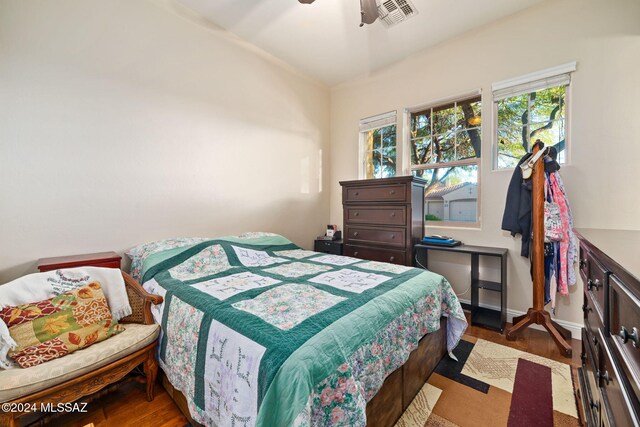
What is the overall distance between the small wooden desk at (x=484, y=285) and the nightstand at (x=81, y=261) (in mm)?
2793

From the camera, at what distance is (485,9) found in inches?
99.9

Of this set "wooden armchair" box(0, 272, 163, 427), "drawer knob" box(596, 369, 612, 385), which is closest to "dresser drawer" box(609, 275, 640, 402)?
"drawer knob" box(596, 369, 612, 385)

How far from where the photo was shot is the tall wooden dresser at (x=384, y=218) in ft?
9.37

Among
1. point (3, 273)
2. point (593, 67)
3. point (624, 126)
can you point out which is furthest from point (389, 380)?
point (593, 67)

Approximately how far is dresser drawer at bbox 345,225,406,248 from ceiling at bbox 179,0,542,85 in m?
2.17

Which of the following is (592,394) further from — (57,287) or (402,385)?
(57,287)

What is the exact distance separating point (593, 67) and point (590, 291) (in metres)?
2.26

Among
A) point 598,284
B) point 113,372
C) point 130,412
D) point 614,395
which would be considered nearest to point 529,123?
point 598,284

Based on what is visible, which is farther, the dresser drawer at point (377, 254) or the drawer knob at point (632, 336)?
the dresser drawer at point (377, 254)

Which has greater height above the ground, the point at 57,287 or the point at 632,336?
the point at 632,336

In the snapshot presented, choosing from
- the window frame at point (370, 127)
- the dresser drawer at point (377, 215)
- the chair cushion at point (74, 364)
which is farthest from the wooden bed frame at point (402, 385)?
the window frame at point (370, 127)

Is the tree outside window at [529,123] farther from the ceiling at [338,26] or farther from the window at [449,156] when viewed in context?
the ceiling at [338,26]

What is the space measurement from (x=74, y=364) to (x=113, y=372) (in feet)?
0.68

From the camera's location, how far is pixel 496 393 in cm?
168
